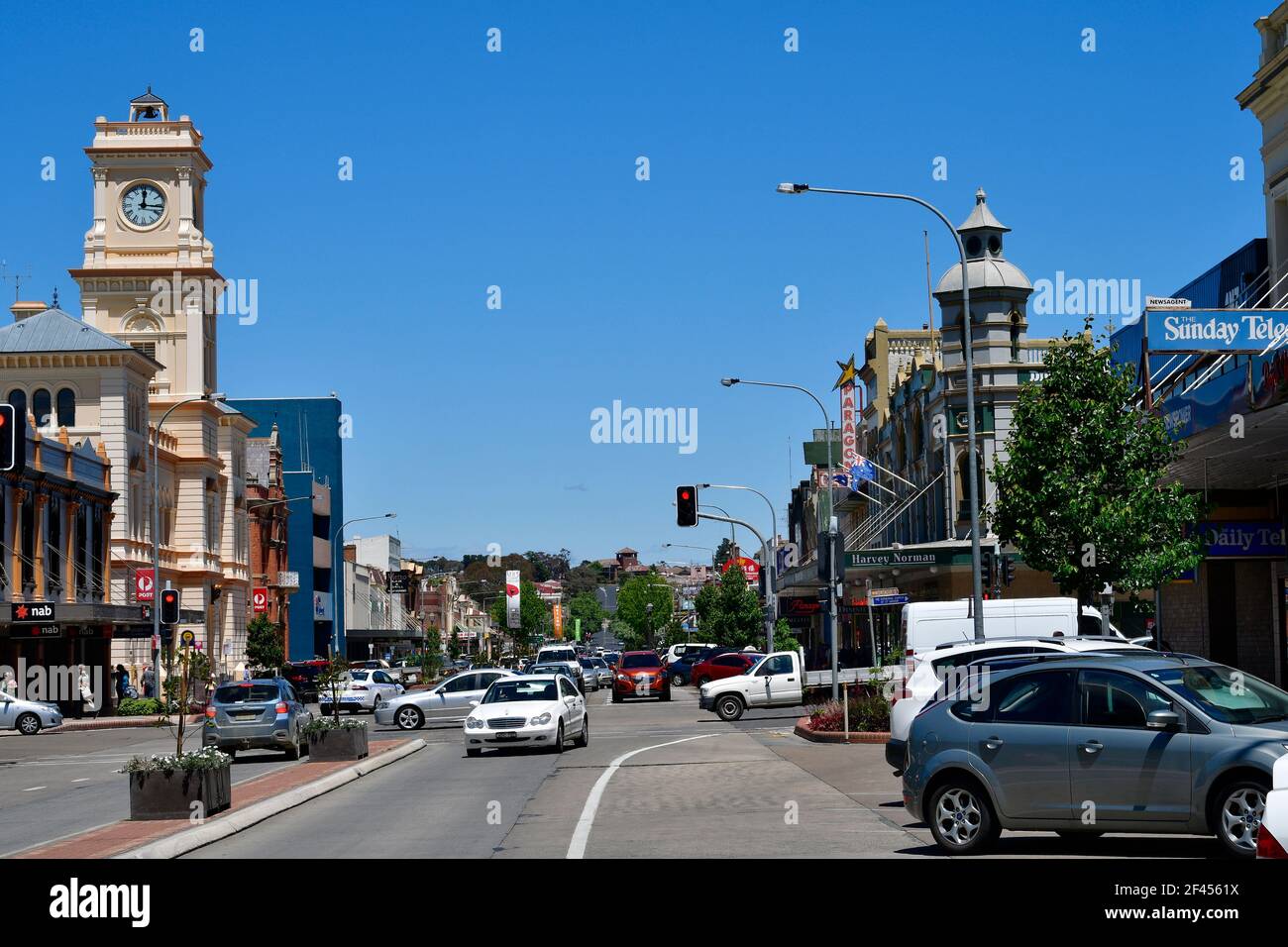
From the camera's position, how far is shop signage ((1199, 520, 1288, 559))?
30.5m

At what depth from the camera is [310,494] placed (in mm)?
108500

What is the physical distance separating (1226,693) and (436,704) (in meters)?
30.1

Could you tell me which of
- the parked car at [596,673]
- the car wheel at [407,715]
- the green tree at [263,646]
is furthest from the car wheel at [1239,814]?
the green tree at [263,646]

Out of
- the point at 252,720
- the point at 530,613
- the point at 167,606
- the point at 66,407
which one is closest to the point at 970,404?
the point at 252,720

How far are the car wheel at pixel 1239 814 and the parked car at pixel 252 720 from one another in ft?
66.2

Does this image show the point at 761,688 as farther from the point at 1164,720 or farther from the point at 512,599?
the point at 512,599

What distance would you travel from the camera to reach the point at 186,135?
79.1m

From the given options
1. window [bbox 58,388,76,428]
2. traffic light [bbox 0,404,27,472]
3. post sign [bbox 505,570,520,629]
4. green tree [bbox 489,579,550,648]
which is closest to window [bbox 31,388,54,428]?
window [bbox 58,388,76,428]

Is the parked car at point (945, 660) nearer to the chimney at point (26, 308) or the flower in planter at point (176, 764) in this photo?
the flower in planter at point (176, 764)

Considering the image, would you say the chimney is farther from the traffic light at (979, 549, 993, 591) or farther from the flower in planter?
the flower in planter

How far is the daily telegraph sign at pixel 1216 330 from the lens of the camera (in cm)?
2673
